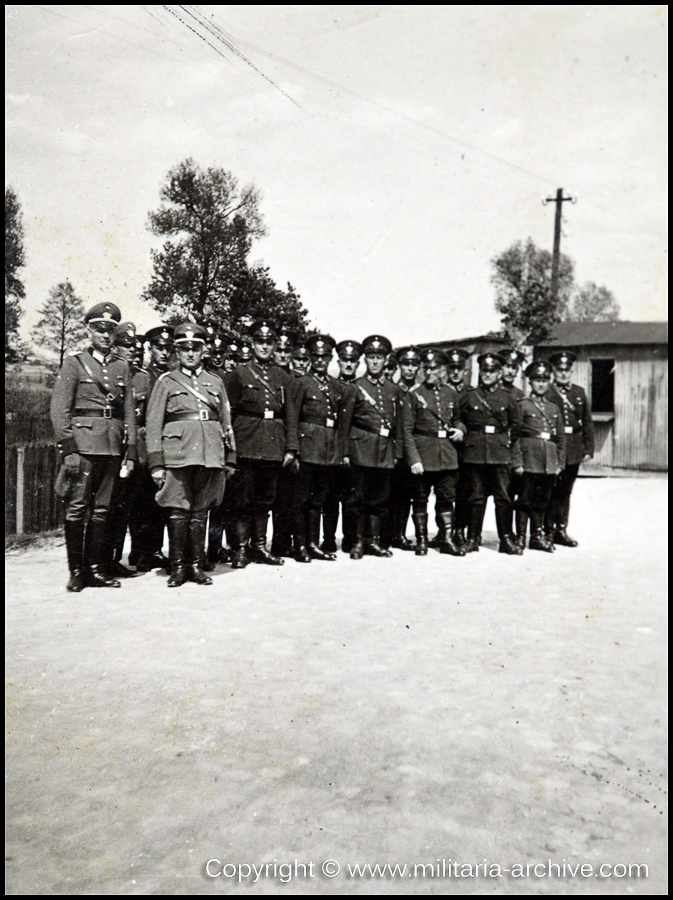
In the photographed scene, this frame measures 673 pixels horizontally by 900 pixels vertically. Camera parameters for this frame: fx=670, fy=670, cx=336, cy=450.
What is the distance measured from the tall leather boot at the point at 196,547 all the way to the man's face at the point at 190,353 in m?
0.91

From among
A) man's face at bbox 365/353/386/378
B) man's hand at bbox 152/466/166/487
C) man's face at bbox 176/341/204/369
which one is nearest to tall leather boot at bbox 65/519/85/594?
man's hand at bbox 152/466/166/487

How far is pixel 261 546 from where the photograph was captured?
16.5 feet

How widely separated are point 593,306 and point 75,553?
5160 mm

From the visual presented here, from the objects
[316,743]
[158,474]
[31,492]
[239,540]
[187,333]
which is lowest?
[316,743]

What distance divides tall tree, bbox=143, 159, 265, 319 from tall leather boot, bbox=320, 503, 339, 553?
2.55 metres

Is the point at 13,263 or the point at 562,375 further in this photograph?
the point at 562,375

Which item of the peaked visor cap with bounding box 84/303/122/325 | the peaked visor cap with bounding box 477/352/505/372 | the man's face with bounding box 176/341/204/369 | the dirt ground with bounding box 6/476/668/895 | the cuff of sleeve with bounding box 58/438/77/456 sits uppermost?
the peaked visor cap with bounding box 477/352/505/372

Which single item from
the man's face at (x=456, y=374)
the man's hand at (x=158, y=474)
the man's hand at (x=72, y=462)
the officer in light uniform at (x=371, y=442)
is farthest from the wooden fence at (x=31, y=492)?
the man's face at (x=456, y=374)

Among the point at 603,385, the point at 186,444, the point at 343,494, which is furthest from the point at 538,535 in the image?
the point at 603,385

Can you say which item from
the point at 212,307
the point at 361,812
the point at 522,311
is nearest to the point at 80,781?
the point at 361,812

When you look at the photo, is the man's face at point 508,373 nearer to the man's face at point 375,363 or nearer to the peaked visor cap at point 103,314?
the man's face at point 375,363

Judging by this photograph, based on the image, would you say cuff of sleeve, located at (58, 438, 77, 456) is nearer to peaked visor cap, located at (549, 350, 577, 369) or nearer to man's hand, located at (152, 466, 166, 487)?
man's hand, located at (152, 466, 166, 487)

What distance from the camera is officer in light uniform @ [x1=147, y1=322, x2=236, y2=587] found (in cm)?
398

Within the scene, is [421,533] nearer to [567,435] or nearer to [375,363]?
[375,363]
